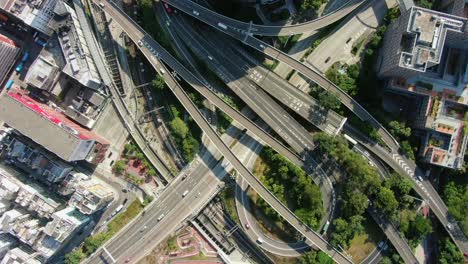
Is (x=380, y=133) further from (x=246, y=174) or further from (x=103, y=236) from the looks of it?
(x=103, y=236)

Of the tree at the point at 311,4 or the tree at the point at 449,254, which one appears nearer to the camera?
the tree at the point at 311,4

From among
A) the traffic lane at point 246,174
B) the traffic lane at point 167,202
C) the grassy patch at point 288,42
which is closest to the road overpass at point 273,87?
the traffic lane at point 246,174

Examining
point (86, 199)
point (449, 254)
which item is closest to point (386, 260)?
point (449, 254)

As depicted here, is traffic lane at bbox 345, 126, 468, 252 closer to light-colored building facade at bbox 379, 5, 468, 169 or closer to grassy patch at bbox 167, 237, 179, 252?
light-colored building facade at bbox 379, 5, 468, 169

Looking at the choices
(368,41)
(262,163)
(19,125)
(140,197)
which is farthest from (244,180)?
(19,125)

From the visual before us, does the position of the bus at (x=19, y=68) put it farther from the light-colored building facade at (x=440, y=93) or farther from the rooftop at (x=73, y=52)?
the light-colored building facade at (x=440, y=93)

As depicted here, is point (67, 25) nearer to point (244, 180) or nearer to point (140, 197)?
point (140, 197)
